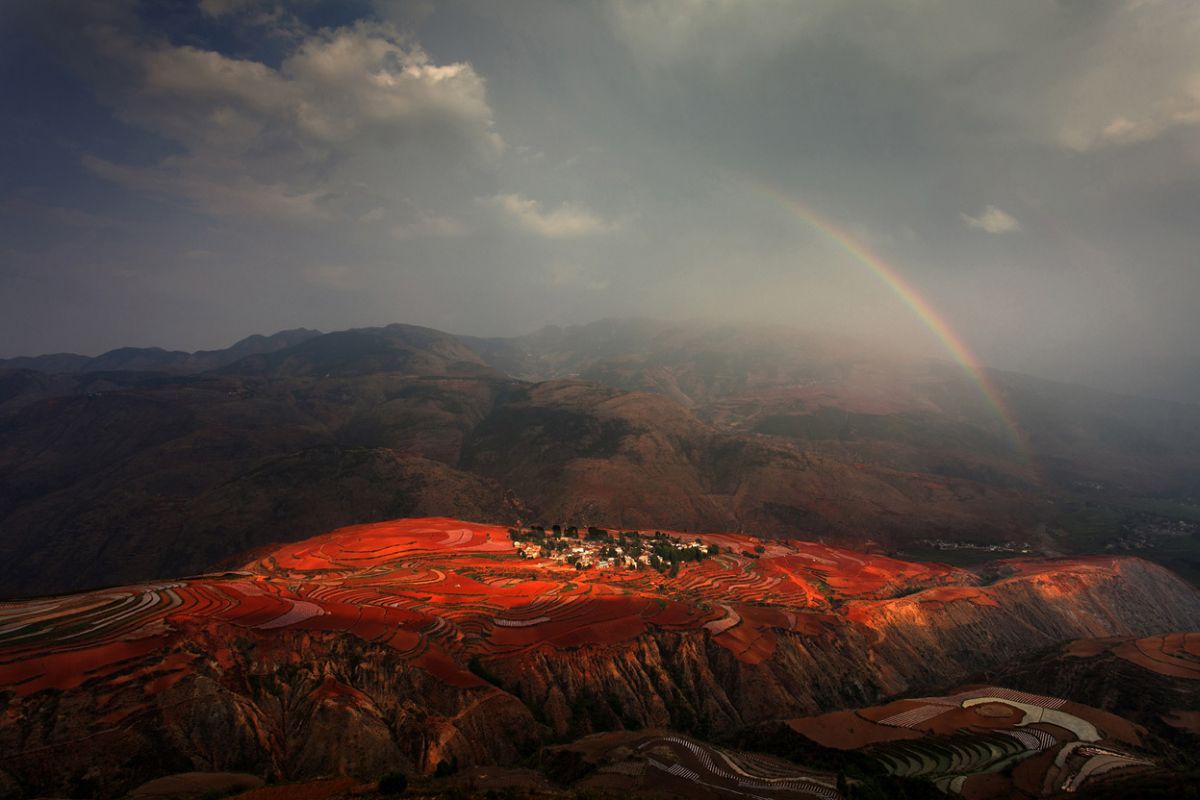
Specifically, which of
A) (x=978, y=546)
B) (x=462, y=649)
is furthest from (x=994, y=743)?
(x=978, y=546)

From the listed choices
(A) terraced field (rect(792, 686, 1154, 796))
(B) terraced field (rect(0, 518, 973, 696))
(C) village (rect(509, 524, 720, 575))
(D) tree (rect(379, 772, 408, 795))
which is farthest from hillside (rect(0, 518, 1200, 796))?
(D) tree (rect(379, 772, 408, 795))

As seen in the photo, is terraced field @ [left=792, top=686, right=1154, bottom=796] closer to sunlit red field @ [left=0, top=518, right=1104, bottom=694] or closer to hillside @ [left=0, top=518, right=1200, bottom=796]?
hillside @ [left=0, top=518, right=1200, bottom=796]

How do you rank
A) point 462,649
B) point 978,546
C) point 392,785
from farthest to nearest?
point 978,546, point 462,649, point 392,785

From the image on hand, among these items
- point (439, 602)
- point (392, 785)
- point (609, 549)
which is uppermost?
point (392, 785)

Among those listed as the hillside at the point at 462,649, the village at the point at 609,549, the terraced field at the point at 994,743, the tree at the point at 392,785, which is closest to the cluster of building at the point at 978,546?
the hillside at the point at 462,649

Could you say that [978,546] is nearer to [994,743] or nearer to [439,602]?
[994,743]
